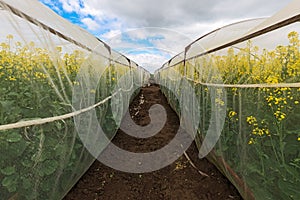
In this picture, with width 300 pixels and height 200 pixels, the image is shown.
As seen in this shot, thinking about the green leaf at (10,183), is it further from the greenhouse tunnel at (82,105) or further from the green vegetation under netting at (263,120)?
the green vegetation under netting at (263,120)

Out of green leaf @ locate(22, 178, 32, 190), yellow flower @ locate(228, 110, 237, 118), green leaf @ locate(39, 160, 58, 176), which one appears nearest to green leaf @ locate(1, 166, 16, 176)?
green leaf @ locate(22, 178, 32, 190)

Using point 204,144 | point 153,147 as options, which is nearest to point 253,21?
point 204,144

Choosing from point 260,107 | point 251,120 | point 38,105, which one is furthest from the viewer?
point 251,120

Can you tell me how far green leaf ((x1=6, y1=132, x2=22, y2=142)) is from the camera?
166cm

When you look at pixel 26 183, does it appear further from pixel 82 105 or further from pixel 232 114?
pixel 232 114

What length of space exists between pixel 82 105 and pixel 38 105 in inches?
38.6

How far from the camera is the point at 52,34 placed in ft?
7.67

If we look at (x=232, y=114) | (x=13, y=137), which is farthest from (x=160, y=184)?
(x=13, y=137)

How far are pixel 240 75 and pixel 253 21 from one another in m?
1.05

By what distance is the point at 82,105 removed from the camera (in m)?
3.00

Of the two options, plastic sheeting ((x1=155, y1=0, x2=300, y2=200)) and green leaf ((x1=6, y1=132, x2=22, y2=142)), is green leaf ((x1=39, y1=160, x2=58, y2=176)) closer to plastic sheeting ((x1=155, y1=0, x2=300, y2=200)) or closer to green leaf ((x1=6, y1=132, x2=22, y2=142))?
green leaf ((x1=6, y1=132, x2=22, y2=142))

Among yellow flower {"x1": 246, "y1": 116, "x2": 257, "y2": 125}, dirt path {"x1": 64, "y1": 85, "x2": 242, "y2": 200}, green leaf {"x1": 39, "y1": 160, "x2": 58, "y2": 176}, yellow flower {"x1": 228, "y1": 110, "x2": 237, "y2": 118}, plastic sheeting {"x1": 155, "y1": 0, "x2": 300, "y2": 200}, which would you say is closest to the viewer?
plastic sheeting {"x1": 155, "y1": 0, "x2": 300, "y2": 200}

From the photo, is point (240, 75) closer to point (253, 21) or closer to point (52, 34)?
point (253, 21)

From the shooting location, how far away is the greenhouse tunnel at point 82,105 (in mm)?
1758
